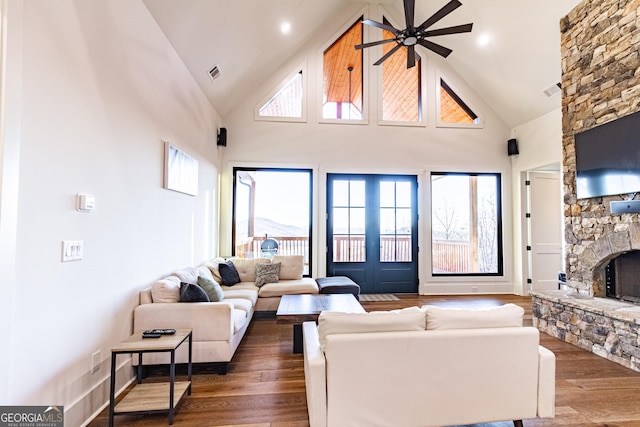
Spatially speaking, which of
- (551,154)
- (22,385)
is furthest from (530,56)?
(22,385)

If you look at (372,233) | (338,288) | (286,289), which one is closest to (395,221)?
(372,233)

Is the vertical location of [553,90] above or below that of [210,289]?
above

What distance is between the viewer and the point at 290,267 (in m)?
4.94

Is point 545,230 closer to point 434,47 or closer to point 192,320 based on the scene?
point 434,47

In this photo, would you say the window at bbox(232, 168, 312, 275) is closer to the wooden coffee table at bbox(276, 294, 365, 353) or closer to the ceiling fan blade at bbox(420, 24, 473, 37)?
the wooden coffee table at bbox(276, 294, 365, 353)

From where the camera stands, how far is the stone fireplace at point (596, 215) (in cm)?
324

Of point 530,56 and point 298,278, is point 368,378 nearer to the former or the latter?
point 298,278

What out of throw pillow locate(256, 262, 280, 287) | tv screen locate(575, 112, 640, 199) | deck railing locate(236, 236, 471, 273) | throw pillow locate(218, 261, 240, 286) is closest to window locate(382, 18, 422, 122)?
deck railing locate(236, 236, 471, 273)

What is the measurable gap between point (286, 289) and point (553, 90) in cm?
Answer: 510

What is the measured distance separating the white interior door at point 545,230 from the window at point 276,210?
4.21 metres

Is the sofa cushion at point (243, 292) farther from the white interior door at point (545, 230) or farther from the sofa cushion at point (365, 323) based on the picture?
the white interior door at point (545, 230)

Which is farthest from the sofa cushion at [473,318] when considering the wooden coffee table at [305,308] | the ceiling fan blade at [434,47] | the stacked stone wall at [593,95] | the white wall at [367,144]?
the white wall at [367,144]

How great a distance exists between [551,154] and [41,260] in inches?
261

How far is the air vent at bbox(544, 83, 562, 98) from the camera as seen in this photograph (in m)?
4.82
